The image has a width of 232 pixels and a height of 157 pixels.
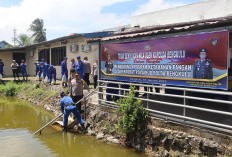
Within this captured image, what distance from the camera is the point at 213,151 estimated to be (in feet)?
14.1

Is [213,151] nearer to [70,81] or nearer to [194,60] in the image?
[194,60]

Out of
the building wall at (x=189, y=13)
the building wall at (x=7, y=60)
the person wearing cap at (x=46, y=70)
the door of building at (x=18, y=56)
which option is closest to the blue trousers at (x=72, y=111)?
the person wearing cap at (x=46, y=70)

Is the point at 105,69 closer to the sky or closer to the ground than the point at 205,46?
closer to the ground

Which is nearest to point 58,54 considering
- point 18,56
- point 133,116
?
point 18,56

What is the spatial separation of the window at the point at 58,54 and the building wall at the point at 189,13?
6.08 meters

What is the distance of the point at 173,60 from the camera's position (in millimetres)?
5656

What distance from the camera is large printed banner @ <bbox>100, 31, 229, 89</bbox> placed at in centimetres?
477

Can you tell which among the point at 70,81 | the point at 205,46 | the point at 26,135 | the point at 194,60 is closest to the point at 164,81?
the point at 194,60

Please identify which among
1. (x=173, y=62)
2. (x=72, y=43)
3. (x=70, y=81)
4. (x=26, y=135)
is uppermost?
(x=72, y=43)

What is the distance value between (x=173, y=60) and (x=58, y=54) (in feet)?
44.2

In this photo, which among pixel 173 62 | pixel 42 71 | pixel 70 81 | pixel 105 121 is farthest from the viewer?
pixel 42 71

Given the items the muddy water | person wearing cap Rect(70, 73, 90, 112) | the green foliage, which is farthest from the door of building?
the green foliage

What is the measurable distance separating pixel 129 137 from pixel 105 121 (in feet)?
4.20

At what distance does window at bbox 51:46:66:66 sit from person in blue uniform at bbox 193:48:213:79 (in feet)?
42.3
